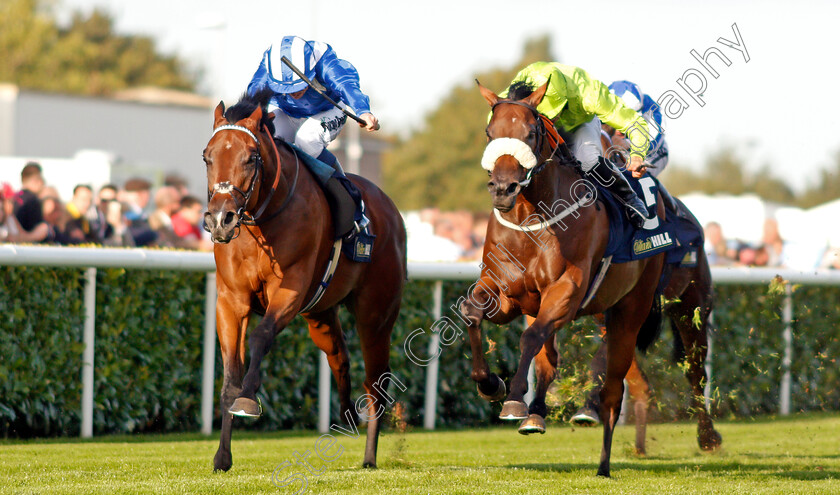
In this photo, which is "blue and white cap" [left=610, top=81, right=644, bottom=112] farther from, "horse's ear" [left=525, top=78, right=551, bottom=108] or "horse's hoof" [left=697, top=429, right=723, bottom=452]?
"horse's hoof" [left=697, top=429, right=723, bottom=452]

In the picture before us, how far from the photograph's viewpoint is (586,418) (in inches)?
239

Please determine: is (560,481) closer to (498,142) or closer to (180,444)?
(498,142)

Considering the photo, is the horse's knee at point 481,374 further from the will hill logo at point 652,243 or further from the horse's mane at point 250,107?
the horse's mane at point 250,107

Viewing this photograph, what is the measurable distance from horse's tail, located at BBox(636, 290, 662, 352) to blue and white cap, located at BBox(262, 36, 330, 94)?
239 centimetres

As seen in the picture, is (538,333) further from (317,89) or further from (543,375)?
(317,89)

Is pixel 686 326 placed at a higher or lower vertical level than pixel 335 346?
higher

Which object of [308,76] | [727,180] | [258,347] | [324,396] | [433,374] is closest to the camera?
[258,347]

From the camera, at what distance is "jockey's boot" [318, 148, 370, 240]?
5832 mm

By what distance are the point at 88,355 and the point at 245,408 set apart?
2.46m

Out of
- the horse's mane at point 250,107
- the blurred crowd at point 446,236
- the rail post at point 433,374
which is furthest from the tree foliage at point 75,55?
the horse's mane at point 250,107

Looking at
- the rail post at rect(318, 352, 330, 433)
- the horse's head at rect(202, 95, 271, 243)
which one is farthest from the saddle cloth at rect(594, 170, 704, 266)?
the rail post at rect(318, 352, 330, 433)

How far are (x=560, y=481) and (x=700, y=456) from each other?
6.18 ft

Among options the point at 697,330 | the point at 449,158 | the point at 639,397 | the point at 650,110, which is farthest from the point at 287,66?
the point at 449,158

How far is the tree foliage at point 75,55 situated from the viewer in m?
50.2
